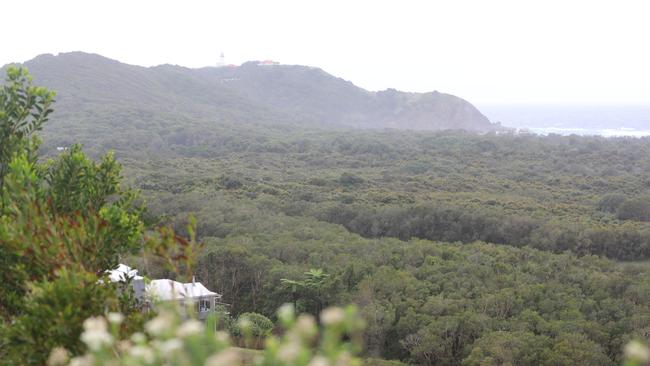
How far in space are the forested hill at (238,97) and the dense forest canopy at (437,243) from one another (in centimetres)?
4329

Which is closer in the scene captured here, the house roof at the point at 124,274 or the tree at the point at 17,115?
the house roof at the point at 124,274

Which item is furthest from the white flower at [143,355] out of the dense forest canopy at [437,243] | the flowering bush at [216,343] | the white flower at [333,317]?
the dense forest canopy at [437,243]

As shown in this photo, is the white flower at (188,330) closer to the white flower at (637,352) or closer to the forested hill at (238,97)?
the white flower at (637,352)

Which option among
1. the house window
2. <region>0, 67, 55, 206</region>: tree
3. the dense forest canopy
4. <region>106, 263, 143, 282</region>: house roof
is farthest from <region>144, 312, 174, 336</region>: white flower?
the house window

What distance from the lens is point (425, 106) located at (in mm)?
163625

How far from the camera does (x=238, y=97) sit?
447 ft

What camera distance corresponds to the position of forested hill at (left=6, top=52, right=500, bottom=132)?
347ft

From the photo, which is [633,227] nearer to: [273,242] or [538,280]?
[538,280]

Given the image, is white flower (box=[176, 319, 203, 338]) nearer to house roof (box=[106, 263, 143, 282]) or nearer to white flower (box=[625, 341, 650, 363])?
white flower (box=[625, 341, 650, 363])

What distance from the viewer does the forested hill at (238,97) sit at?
105688 millimetres

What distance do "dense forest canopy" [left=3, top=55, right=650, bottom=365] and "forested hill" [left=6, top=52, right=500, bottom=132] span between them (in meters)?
43.3

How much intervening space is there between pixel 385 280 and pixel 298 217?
13.1 m

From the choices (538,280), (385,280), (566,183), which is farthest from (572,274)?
(566,183)

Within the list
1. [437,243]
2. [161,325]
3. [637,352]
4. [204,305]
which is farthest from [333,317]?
[437,243]
